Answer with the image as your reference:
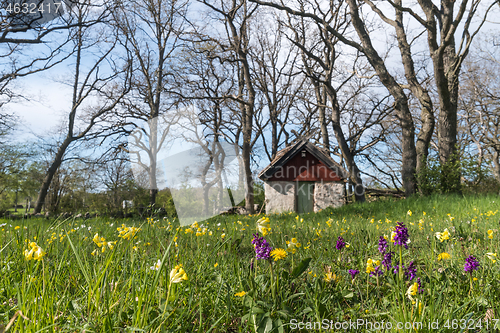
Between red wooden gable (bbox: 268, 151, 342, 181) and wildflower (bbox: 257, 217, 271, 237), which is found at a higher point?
red wooden gable (bbox: 268, 151, 342, 181)

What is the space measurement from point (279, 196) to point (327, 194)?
2.92 metres

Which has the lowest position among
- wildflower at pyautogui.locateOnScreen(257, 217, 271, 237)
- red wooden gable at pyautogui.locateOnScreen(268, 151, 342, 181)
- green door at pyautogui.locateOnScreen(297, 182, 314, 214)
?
green door at pyautogui.locateOnScreen(297, 182, 314, 214)

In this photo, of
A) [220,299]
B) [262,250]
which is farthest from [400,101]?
[220,299]

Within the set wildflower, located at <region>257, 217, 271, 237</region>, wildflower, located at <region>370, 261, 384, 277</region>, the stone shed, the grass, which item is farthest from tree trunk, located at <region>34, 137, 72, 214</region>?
wildflower, located at <region>370, 261, 384, 277</region>

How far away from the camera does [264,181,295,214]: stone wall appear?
16.5 metres

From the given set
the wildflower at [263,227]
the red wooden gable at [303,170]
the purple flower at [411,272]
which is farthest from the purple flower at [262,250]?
the red wooden gable at [303,170]

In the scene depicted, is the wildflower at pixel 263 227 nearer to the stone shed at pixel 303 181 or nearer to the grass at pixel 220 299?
the grass at pixel 220 299

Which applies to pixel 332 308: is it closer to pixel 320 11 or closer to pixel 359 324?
pixel 359 324

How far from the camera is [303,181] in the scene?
677 inches

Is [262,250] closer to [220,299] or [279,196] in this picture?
[220,299]

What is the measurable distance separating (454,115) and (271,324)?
1323 centimetres

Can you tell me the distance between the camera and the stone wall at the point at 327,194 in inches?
647

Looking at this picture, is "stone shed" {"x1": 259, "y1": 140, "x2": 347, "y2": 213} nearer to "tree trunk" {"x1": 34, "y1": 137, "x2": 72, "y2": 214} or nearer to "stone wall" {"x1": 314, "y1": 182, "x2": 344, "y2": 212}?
"stone wall" {"x1": 314, "y1": 182, "x2": 344, "y2": 212}

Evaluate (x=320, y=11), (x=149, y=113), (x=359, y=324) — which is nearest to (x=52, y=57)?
(x=149, y=113)
